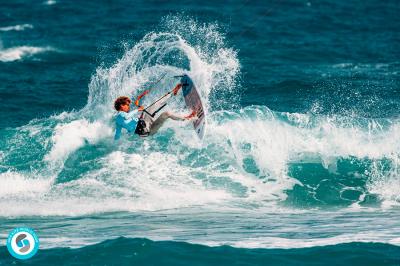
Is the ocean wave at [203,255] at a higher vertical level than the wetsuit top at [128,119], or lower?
lower

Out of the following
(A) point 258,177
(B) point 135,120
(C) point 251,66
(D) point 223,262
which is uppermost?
(C) point 251,66

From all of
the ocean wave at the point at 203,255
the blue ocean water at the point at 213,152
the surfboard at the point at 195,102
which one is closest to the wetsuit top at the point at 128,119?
the surfboard at the point at 195,102

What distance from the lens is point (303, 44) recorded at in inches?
1307

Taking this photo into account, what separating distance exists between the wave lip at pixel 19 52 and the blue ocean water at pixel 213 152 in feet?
0.29

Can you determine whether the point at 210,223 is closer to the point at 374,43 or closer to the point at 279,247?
the point at 279,247

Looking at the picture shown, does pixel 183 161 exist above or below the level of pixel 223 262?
above

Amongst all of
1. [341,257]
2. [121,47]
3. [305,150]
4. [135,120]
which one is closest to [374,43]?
[121,47]

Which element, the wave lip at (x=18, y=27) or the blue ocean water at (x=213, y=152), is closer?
the blue ocean water at (x=213, y=152)

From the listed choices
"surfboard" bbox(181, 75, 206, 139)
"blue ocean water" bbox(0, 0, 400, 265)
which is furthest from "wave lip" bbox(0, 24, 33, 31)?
"surfboard" bbox(181, 75, 206, 139)

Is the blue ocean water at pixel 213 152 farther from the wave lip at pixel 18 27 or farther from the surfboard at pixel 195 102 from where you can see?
the surfboard at pixel 195 102

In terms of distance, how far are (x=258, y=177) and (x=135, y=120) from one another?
477 cm

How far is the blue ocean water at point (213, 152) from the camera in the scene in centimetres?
1385

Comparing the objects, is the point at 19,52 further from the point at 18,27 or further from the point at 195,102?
the point at 195,102

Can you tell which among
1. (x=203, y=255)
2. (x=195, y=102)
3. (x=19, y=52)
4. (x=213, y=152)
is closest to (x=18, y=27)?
(x=19, y=52)
